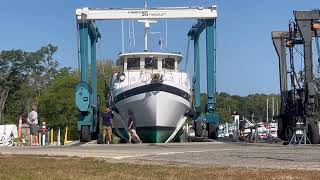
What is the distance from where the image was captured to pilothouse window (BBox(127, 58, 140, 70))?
30.5m

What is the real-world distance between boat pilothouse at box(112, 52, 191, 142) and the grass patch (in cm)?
1418

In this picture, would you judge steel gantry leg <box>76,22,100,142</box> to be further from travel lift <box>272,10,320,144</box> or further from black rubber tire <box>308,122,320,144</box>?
black rubber tire <box>308,122,320,144</box>

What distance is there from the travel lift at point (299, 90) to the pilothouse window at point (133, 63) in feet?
22.3

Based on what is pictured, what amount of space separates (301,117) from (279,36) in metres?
5.37

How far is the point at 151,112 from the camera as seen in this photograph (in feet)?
88.2

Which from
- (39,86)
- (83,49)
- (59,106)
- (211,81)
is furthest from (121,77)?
(39,86)

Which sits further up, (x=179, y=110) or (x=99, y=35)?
(x=99, y=35)

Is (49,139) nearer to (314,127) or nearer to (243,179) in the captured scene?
(314,127)

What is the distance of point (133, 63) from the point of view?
30.6 metres

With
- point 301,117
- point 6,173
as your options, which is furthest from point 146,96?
point 6,173

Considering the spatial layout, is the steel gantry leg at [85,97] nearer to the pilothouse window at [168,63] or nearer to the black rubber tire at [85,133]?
the black rubber tire at [85,133]

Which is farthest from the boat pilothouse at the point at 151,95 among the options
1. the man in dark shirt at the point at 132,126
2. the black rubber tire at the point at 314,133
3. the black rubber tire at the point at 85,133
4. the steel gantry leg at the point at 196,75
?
the black rubber tire at the point at 314,133

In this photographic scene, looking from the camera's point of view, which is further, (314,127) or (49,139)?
(49,139)

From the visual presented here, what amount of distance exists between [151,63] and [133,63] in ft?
3.22
